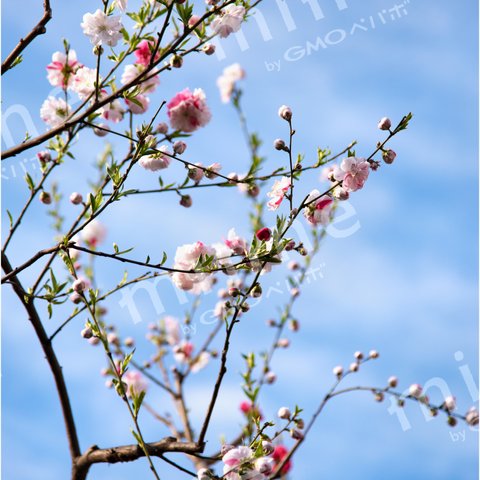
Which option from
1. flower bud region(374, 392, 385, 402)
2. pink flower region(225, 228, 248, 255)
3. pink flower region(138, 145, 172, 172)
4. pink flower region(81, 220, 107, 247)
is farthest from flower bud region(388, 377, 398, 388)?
pink flower region(81, 220, 107, 247)

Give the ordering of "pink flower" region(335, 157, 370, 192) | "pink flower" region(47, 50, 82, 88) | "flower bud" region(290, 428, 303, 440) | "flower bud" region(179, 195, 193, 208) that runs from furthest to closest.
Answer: "pink flower" region(47, 50, 82, 88) < "flower bud" region(179, 195, 193, 208) < "flower bud" region(290, 428, 303, 440) < "pink flower" region(335, 157, 370, 192)

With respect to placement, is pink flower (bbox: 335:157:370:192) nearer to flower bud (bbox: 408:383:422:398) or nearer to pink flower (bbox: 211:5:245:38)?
pink flower (bbox: 211:5:245:38)

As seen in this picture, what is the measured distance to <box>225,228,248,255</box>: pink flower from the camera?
69.6 inches

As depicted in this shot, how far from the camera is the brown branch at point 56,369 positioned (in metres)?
1.92

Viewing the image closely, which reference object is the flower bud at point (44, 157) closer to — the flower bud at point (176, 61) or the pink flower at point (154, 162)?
the pink flower at point (154, 162)

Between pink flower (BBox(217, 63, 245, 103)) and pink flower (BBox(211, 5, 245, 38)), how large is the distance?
2.10 metres

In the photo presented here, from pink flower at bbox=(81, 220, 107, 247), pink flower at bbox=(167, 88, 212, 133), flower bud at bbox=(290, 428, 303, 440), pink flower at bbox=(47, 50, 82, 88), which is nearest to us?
flower bud at bbox=(290, 428, 303, 440)

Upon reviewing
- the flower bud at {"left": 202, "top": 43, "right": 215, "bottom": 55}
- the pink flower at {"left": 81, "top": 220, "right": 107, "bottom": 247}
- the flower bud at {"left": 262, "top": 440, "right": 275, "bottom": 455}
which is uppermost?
the pink flower at {"left": 81, "top": 220, "right": 107, "bottom": 247}

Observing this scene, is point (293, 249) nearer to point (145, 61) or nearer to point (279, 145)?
point (279, 145)

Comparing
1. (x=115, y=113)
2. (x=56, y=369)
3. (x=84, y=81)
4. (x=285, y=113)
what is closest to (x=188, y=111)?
(x=115, y=113)

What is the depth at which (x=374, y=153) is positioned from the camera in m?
1.64

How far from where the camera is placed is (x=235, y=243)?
1.79m

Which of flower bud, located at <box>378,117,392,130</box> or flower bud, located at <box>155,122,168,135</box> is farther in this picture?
flower bud, located at <box>155,122,168,135</box>

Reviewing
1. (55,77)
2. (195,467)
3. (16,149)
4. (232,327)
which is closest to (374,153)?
(232,327)
